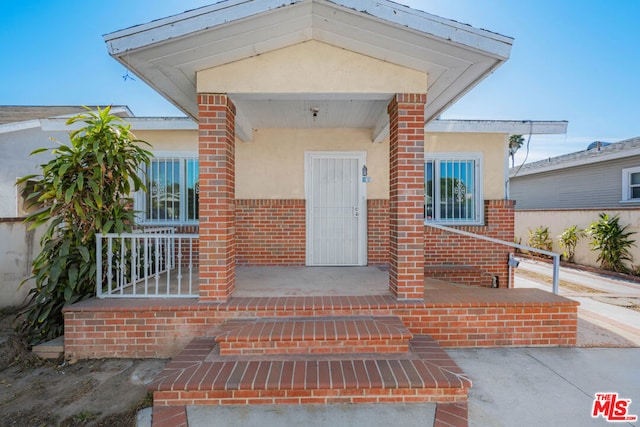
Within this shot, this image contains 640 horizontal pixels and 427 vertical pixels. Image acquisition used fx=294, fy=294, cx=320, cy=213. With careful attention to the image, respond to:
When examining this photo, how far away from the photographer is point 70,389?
2.68 m

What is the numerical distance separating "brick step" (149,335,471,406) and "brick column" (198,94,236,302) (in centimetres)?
89

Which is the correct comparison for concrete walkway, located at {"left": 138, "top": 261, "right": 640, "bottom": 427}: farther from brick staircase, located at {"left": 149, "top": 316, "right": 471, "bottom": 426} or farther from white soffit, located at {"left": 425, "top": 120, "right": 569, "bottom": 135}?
white soffit, located at {"left": 425, "top": 120, "right": 569, "bottom": 135}

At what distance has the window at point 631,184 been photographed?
9.28m

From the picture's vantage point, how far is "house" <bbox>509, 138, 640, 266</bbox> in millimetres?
8761

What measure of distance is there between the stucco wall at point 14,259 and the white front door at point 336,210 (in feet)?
15.5

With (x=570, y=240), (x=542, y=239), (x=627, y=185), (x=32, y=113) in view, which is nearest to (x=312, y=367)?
(x=570, y=240)

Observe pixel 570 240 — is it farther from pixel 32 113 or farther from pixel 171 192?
pixel 32 113

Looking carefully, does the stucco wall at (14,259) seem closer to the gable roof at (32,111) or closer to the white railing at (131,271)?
the white railing at (131,271)

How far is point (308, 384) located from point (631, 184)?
1258 centimetres

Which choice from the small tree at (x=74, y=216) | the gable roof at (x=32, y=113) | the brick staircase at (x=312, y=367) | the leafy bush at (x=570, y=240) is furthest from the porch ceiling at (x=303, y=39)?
the leafy bush at (x=570, y=240)

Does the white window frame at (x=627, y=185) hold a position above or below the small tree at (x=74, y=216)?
above

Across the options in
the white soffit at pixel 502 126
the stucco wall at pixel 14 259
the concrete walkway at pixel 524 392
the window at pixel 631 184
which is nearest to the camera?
the concrete walkway at pixel 524 392

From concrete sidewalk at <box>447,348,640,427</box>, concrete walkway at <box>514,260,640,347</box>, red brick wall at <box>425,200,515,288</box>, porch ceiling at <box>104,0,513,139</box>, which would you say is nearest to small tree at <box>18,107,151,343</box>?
porch ceiling at <box>104,0,513,139</box>

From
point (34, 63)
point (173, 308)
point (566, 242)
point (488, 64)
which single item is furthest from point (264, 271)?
point (34, 63)
